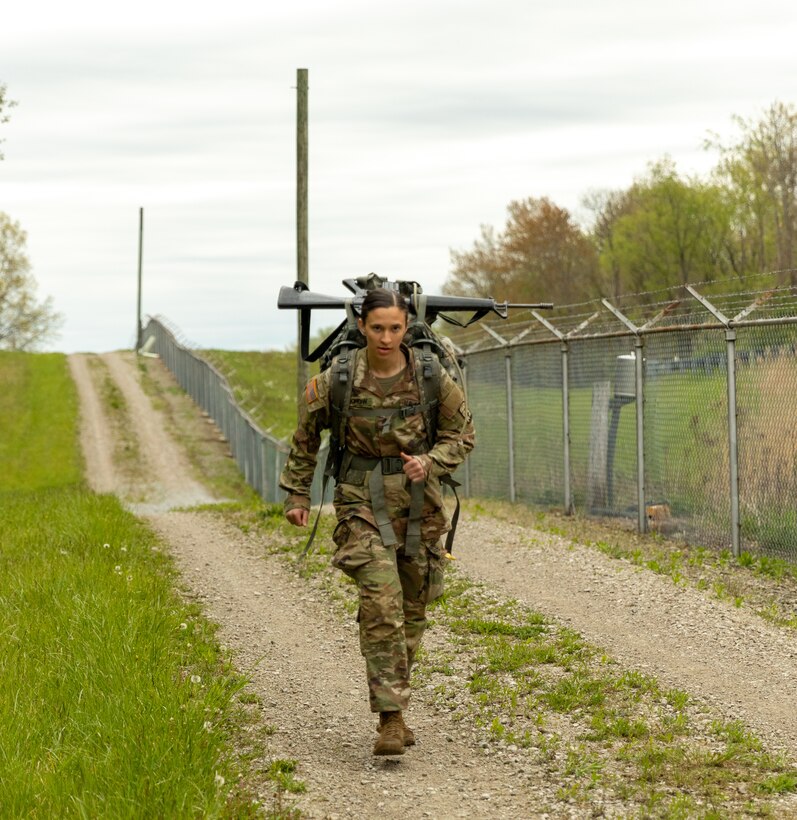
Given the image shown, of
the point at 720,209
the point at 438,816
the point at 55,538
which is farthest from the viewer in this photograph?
the point at 720,209

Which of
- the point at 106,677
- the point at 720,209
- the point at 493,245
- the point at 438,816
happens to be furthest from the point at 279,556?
the point at 493,245

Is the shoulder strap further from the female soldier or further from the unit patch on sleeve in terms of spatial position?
the unit patch on sleeve

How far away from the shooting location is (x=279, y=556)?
13.3m

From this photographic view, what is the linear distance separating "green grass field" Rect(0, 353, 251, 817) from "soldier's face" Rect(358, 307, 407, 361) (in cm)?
173

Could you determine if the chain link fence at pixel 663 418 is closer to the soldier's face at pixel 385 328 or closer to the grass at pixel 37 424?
the soldier's face at pixel 385 328

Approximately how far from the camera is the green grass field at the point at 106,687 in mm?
4930

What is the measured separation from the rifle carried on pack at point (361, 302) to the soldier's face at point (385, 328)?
1.89ft

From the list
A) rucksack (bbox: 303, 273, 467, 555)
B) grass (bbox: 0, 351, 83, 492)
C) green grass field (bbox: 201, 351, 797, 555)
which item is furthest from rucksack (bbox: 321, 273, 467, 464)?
grass (bbox: 0, 351, 83, 492)

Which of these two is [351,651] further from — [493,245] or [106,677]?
[493,245]

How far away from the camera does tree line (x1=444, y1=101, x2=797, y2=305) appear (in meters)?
52.6

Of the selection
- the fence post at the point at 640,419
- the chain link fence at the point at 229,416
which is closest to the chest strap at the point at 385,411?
the fence post at the point at 640,419

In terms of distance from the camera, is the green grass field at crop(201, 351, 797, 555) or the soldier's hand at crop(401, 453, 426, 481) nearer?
the soldier's hand at crop(401, 453, 426, 481)

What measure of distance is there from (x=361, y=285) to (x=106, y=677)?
8.09ft

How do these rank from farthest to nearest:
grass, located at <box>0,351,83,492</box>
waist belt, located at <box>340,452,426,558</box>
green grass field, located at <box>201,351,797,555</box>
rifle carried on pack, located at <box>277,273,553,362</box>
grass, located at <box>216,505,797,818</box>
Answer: grass, located at <box>0,351,83,492</box> < green grass field, located at <box>201,351,797,555</box> < rifle carried on pack, located at <box>277,273,553,362</box> < waist belt, located at <box>340,452,426,558</box> < grass, located at <box>216,505,797,818</box>
